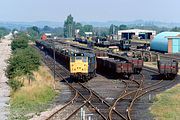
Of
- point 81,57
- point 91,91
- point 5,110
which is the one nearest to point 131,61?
point 81,57

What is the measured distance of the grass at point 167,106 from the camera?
27.1m

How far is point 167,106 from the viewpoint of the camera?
3092 cm

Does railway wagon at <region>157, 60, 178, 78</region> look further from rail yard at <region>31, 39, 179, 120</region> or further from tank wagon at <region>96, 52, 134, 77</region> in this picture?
tank wagon at <region>96, 52, 134, 77</region>

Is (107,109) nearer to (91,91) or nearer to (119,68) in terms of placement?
(91,91)

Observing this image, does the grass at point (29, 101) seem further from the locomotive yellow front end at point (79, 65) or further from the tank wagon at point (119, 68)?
the tank wagon at point (119, 68)

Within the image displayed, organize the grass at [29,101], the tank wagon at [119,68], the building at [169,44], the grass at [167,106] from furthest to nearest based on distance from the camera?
the building at [169,44] < the tank wagon at [119,68] < the grass at [29,101] < the grass at [167,106]

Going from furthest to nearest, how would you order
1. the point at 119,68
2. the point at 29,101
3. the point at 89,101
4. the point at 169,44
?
the point at 169,44, the point at 119,68, the point at 29,101, the point at 89,101

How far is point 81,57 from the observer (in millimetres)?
46469

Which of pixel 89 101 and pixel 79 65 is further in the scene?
pixel 79 65

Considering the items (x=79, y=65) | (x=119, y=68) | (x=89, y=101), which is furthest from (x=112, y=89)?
(x=89, y=101)

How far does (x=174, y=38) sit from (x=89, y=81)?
5135 centimetres

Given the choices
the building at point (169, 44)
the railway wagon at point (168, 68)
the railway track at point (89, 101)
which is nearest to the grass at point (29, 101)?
the railway track at point (89, 101)

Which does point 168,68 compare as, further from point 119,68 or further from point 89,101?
point 89,101

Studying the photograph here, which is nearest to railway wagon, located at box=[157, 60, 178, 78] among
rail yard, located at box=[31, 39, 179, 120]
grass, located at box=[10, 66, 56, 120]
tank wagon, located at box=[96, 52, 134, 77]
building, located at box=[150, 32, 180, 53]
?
rail yard, located at box=[31, 39, 179, 120]
